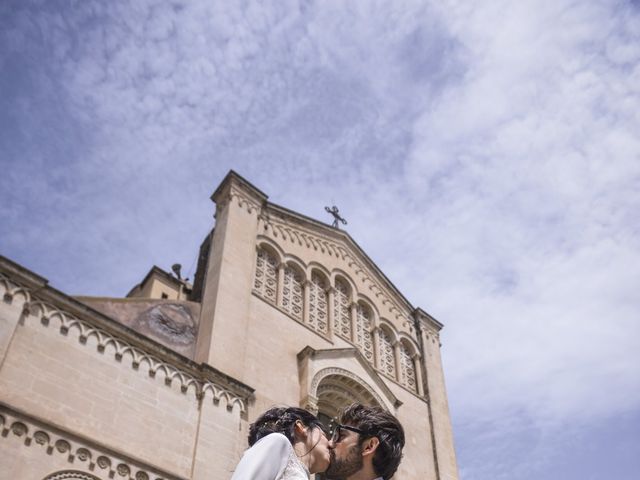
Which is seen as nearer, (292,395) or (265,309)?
(292,395)

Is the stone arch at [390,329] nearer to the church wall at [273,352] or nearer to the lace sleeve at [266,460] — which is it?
the church wall at [273,352]

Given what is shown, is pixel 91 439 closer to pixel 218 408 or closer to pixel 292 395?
pixel 218 408

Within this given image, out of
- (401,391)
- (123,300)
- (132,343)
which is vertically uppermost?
(401,391)

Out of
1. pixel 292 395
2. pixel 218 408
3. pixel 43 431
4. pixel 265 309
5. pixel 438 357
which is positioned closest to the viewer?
pixel 43 431

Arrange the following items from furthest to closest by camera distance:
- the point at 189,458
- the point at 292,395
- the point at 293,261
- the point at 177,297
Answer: the point at 177,297
the point at 293,261
the point at 292,395
the point at 189,458

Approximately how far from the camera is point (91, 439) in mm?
9281

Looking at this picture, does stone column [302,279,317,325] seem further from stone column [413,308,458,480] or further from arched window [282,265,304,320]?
stone column [413,308,458,480]

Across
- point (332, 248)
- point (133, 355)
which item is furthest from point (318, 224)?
point (133, 355)

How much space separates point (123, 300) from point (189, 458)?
319 cm

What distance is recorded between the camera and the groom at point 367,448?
10.6 ft

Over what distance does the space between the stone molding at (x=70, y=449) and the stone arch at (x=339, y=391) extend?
562cm

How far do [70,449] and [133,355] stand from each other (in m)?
2.09

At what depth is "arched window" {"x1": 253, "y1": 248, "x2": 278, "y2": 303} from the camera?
14.8m

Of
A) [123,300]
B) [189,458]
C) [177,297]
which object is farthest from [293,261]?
[189,458]
